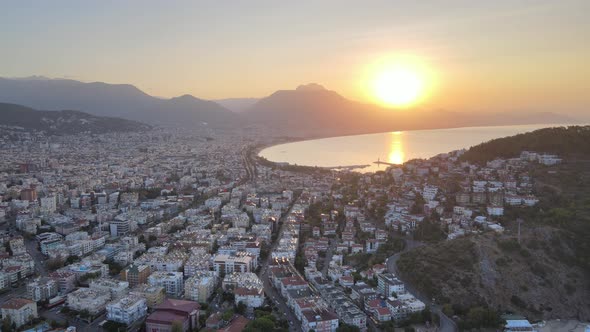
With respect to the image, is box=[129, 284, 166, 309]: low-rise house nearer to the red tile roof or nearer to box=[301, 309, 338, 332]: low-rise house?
the red tile roof

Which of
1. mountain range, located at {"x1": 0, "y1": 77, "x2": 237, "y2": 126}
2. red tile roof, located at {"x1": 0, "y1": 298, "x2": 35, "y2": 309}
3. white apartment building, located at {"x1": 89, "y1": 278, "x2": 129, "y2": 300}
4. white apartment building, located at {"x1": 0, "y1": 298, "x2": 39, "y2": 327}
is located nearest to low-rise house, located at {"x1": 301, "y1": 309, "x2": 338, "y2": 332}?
white apartment building, located at {"x1": 89, "y1": 278, "x2": 129, "y2": 300}

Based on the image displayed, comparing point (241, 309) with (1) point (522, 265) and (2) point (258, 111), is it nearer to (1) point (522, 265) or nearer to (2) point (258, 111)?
(1) point (522, 265)

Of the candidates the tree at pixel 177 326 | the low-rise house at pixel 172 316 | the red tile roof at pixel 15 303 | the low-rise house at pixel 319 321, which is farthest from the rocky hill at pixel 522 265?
the red tile roof at pixel 15 303

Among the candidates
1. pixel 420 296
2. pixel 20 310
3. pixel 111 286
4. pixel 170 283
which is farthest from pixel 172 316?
pixel 420 296

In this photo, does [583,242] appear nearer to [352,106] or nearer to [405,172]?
[405,172]

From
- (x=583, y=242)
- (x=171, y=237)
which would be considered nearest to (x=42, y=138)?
(x=171, y=237)

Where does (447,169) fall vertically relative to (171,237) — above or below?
above

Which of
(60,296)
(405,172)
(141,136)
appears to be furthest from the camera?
(141,136)
